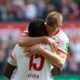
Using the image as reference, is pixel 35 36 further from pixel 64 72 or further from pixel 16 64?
pixel 64 72

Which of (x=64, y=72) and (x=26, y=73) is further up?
(x=26, y=73)

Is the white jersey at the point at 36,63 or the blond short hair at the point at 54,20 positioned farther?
the white jersey at the point at 36,63

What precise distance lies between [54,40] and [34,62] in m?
0.36

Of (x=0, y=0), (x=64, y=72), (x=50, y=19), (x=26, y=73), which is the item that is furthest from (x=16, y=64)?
(x=0, y=0)

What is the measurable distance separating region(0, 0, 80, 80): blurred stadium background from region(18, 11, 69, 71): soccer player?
879 centimetres

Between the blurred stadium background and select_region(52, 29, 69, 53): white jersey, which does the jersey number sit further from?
the blurred stadium background

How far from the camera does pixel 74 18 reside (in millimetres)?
18500

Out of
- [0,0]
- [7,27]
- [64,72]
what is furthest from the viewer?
Result: [0,0]

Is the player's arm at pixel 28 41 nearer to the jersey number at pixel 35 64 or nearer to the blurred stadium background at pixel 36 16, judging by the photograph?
the jersey number at pixel 35 64

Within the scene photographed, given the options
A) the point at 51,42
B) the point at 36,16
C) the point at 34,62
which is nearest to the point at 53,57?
the point at 51,42

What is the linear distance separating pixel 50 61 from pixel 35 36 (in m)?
0.35

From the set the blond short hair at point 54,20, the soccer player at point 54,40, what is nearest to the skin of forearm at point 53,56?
the soccer player at point 54,40

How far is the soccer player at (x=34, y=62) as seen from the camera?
710cm

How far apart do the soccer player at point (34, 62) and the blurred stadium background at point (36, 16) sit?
8.64 meters
